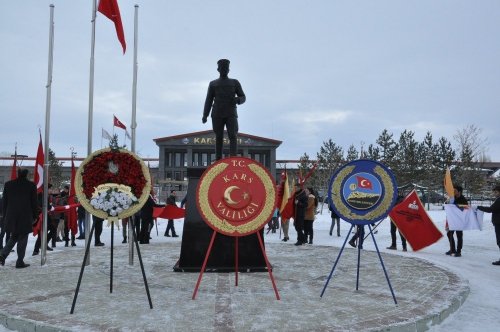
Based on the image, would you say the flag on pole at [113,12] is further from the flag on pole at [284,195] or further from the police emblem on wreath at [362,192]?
the flag on pole at [284,195]

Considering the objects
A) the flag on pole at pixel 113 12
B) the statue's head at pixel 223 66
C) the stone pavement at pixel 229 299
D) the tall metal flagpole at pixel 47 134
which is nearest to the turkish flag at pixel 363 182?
the stone pavement at pixel 229 299

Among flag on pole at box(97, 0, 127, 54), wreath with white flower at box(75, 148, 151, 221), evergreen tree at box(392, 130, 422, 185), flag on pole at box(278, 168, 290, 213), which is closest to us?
wreath with white flower at box(75, 148, 151, 221)

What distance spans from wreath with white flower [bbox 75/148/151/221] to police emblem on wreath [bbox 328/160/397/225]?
2657mm

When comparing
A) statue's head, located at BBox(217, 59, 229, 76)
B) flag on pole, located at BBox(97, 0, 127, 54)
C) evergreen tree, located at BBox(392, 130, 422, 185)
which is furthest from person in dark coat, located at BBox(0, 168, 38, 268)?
evergreen tree, located at BBox(392, 130, 422, 185)

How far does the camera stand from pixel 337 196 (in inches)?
233

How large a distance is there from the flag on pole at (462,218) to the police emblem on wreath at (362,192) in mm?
5763

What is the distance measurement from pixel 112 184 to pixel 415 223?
8.19m

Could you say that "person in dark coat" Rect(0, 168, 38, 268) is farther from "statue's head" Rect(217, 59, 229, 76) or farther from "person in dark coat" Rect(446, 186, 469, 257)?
"person in dark coat" Rect(446, 186, 469, 257)

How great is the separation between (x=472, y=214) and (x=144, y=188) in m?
8.94

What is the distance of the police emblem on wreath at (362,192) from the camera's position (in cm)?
583

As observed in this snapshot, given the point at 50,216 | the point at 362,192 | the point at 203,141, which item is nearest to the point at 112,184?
the point at 362,192

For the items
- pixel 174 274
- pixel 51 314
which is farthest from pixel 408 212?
pixel 51 314

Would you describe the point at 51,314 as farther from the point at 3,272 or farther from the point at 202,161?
the point at 202,161

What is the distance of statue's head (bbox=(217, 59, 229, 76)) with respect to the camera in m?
8.21
